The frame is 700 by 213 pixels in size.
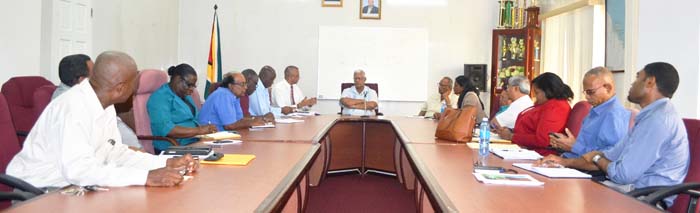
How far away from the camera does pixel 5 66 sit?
16.5 ft

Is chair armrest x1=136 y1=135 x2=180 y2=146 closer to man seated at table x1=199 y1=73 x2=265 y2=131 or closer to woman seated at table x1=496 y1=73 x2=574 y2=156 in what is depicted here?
man seated at table x1=199 y1=73 x2=265 y2=131

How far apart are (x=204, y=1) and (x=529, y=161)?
725 cm

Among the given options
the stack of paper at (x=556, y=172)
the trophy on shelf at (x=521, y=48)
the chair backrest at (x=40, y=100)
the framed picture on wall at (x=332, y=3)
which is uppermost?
the framed picture on wall at (x=332, y=3)

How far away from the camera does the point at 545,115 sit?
12.6 feet

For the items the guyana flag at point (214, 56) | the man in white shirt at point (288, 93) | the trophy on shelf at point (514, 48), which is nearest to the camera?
the man in white shirt at point (288, 93)

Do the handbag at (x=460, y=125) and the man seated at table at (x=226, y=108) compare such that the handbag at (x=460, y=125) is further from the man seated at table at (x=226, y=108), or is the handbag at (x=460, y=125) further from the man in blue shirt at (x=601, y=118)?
the man seated at table at (x=226, y=108)

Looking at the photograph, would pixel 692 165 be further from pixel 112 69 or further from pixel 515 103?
pixel 112 69

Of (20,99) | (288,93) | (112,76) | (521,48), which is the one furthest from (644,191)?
(521,48)

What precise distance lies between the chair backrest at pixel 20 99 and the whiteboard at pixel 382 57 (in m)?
5.23

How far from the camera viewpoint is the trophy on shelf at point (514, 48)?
8656 millimetres

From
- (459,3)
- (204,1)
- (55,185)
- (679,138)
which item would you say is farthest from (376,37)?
(55,185)

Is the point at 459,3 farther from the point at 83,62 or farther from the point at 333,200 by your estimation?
the point at 83,62

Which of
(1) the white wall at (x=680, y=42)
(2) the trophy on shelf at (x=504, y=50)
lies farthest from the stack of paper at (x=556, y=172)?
(2) the trophy on shelf at (x=504, y=50)

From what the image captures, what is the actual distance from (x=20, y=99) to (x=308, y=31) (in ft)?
17.4
